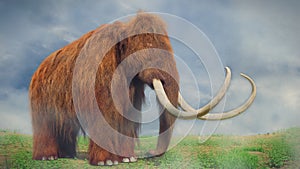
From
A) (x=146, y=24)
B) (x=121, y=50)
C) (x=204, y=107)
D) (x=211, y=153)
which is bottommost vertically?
(x=211, y=153)

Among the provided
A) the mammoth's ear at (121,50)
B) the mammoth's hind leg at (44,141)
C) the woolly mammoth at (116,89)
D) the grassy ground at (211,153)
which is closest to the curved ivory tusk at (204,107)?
the woolly mammoth at (116,89)

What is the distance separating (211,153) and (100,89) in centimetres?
123

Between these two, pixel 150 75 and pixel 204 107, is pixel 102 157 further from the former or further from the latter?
pixel 204 107

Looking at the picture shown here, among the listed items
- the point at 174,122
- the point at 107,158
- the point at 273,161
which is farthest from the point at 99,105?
the point at 273,161

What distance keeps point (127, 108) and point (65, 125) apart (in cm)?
60

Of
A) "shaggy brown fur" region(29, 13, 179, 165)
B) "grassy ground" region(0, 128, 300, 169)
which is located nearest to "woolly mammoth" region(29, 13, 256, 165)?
"shaggy brown fur" region(29, 13, 179, 165)

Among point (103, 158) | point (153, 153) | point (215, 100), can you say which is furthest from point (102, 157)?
point (215, 100)

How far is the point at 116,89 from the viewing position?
335 centimetres

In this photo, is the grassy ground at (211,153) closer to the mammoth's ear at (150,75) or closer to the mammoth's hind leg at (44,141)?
the mammoth's hind leg at (44,141)

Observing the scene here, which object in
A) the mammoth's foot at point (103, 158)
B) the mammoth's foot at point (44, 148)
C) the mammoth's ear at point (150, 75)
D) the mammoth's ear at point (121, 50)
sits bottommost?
the mammoth's foot at point (103, 158)

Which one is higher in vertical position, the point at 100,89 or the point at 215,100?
the point at 100,89

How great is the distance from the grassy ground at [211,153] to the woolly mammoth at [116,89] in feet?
0.38

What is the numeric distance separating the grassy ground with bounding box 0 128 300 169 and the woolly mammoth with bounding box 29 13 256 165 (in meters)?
0.12

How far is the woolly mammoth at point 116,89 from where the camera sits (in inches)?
130
